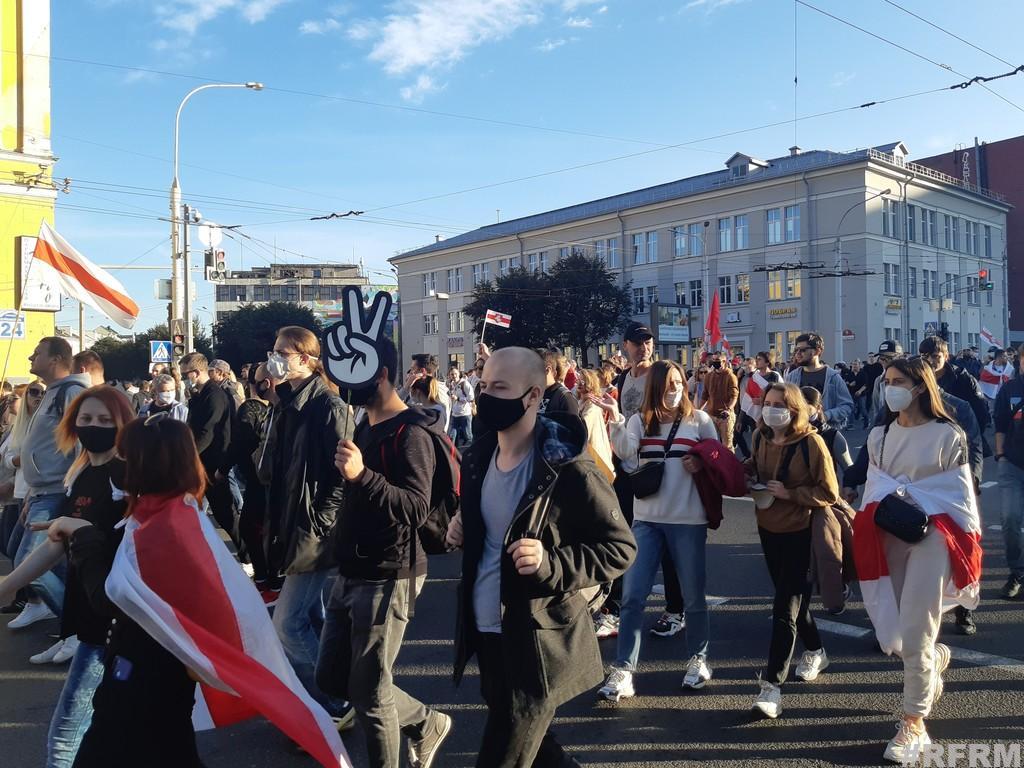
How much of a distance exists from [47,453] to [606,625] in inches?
Answer: 157

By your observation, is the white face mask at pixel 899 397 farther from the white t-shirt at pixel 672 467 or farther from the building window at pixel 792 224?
the building window at pixel 792 224

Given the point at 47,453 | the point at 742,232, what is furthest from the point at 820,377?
the point at 742,232

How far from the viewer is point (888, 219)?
50.6 meters

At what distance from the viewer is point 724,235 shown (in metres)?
53.8

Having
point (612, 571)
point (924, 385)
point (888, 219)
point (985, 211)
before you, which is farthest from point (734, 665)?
point (985, 211)

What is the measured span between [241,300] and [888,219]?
10256 centimetres

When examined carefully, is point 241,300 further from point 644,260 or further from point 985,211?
point 985,211

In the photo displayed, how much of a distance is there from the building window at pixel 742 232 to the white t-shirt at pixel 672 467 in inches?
1956

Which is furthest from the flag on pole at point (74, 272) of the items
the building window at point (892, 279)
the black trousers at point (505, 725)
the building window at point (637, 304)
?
the building window at point (637, 304)

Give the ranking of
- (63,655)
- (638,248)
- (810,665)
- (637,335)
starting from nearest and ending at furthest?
1. (810,665)
2. (63,655)
3. (637,335)
4. (638,248)

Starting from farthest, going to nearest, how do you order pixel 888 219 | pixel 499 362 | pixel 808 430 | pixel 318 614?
pixel 888 219 < pixel 808 430 < pixel 318 614 < pixel 499 362

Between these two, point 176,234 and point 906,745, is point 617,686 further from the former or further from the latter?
point 176,234

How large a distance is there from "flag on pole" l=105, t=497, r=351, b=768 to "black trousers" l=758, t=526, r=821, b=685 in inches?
101

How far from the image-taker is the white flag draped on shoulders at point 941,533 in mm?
4117
